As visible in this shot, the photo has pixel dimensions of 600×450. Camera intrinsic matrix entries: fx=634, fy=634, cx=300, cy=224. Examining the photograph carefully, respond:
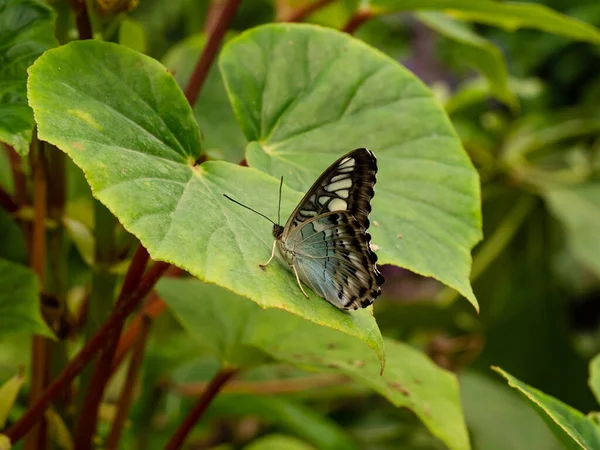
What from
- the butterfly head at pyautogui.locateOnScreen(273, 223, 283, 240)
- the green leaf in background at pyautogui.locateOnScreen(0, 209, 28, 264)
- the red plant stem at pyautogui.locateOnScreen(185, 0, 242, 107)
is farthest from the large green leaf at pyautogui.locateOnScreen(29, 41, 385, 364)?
the green leaf in background at pyautogui.locateOnScreen(0, 209, 28, 264)

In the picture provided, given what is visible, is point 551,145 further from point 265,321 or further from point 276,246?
point 276,246

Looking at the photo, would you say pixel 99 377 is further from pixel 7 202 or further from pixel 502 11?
pixel 502 11

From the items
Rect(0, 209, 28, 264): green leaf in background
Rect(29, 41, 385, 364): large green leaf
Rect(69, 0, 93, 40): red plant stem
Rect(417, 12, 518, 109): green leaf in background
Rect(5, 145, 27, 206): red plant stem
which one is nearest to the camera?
Rect(29, 41, 385, 364): large green leaf

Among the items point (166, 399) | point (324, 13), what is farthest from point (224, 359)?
point (324, 13)

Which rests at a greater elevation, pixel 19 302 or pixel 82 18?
pixel 82 18

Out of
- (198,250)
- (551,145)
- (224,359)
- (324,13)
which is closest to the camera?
(198,250)

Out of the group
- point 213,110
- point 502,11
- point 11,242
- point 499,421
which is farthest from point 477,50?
point 11,242

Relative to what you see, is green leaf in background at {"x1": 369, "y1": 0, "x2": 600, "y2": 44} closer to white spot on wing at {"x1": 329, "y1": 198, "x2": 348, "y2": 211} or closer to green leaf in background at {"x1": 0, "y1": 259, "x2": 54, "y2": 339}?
white spot on wing at {"x1": 329, "y1": 198, "x2": 348, "y2": 211}
